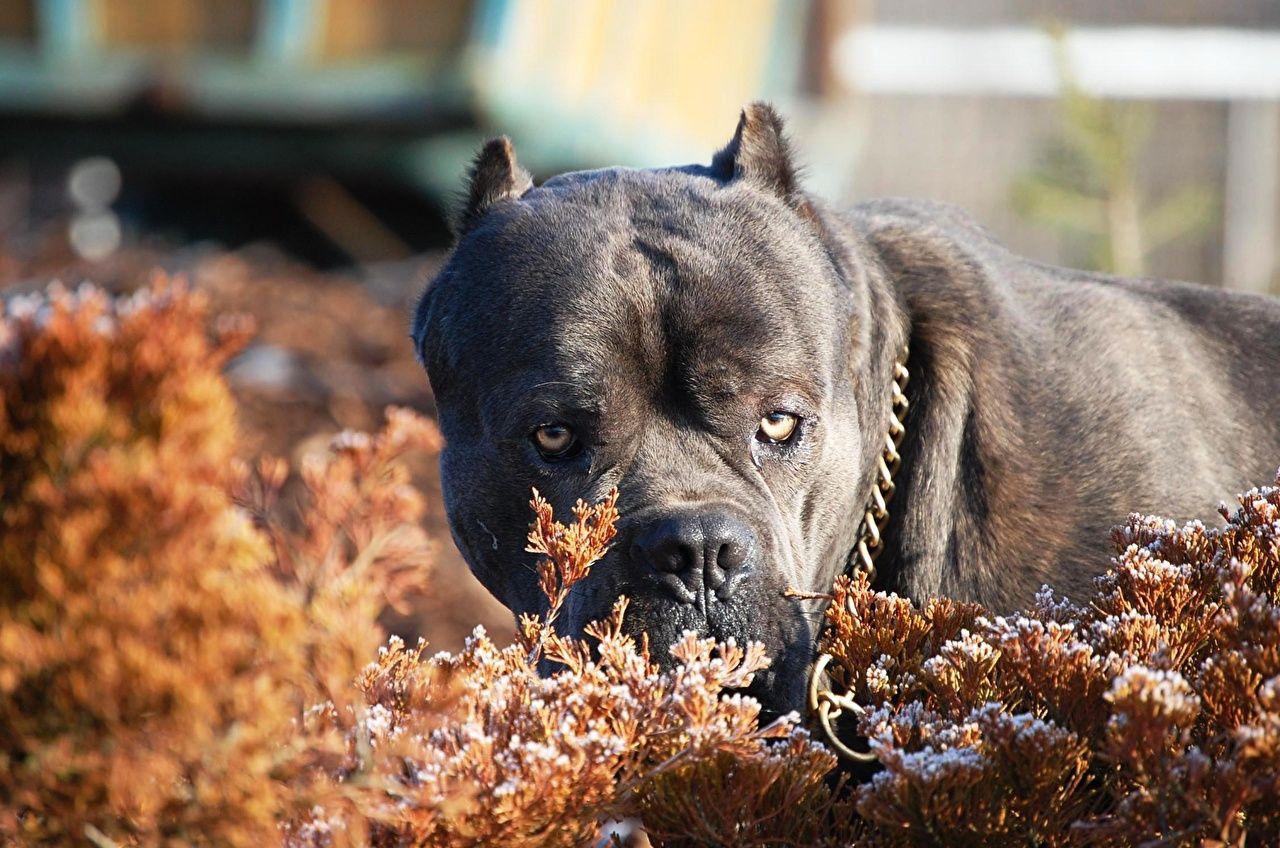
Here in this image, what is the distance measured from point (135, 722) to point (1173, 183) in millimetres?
14752

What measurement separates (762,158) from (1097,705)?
1.97 metres

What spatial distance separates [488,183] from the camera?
148 inches

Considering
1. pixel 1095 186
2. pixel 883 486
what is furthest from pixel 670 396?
pixel 1095 186

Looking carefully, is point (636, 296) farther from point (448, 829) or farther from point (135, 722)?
point (135, 722)

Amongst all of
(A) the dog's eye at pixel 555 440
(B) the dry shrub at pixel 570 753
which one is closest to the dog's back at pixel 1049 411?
(A) the dog's eye at pixel 555 440

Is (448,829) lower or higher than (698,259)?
lower

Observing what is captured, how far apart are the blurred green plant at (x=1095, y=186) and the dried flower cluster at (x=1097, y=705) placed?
604cm

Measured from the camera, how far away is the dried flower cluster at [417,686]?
163cm

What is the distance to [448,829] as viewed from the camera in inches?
74.4

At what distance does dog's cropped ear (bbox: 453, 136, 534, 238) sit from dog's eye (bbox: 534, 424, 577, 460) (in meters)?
0.76

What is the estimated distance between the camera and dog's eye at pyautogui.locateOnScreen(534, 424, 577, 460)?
10.4 feet

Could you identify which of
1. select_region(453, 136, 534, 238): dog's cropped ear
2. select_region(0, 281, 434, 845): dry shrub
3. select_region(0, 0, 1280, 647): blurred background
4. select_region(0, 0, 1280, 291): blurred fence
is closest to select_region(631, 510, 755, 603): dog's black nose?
select_region(0, 281, 434, 845): dry shrub

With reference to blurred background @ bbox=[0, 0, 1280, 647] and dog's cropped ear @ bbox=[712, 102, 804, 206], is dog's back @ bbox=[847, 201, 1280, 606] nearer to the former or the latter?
dog's cropped ear @ bbox=[712, 102, 804, 206]

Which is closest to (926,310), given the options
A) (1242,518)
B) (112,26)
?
(1242,518)
